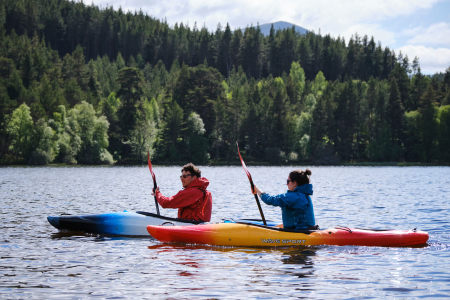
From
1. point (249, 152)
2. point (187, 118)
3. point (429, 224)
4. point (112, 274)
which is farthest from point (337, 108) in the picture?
point (112, 274)

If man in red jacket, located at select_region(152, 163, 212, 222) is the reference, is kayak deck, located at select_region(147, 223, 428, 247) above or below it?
below

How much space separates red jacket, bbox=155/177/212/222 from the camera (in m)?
12.6

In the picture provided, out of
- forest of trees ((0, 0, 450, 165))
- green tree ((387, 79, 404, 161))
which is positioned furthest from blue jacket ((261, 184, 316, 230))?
green tree ((387, 79, 404, 161))

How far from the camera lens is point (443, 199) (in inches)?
1056

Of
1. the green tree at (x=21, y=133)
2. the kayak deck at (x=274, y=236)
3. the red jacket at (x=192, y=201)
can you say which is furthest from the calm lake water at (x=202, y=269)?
the green tree at (x=21, y=133)

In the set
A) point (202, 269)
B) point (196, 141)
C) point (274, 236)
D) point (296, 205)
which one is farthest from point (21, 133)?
point (202, 269)

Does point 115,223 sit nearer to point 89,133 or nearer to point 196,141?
point 89,133

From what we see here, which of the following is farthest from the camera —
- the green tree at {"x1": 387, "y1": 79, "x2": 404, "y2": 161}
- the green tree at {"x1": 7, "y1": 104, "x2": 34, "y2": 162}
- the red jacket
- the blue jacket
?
the green tree at {"x1": 387, "y1": 79, "x2": 404, "y2": 161}

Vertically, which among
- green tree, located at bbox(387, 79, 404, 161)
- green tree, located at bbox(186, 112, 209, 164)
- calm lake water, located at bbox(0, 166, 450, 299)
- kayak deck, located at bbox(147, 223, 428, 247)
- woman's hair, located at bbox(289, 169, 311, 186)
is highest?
green tree, located at bbox(387, 79, 404, 161)

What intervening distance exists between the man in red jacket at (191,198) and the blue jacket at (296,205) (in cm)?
197

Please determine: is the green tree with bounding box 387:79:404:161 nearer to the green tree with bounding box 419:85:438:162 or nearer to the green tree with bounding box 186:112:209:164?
the green tree with bounding box 419:85:438:162

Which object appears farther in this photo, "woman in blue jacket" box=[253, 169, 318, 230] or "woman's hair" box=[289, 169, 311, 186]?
"woman's hair" box=[289, 169, 311, 186]

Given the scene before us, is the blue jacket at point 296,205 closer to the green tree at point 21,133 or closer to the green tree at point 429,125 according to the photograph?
the green tree at point 21,133

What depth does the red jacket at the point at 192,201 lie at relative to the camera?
1259 cm
